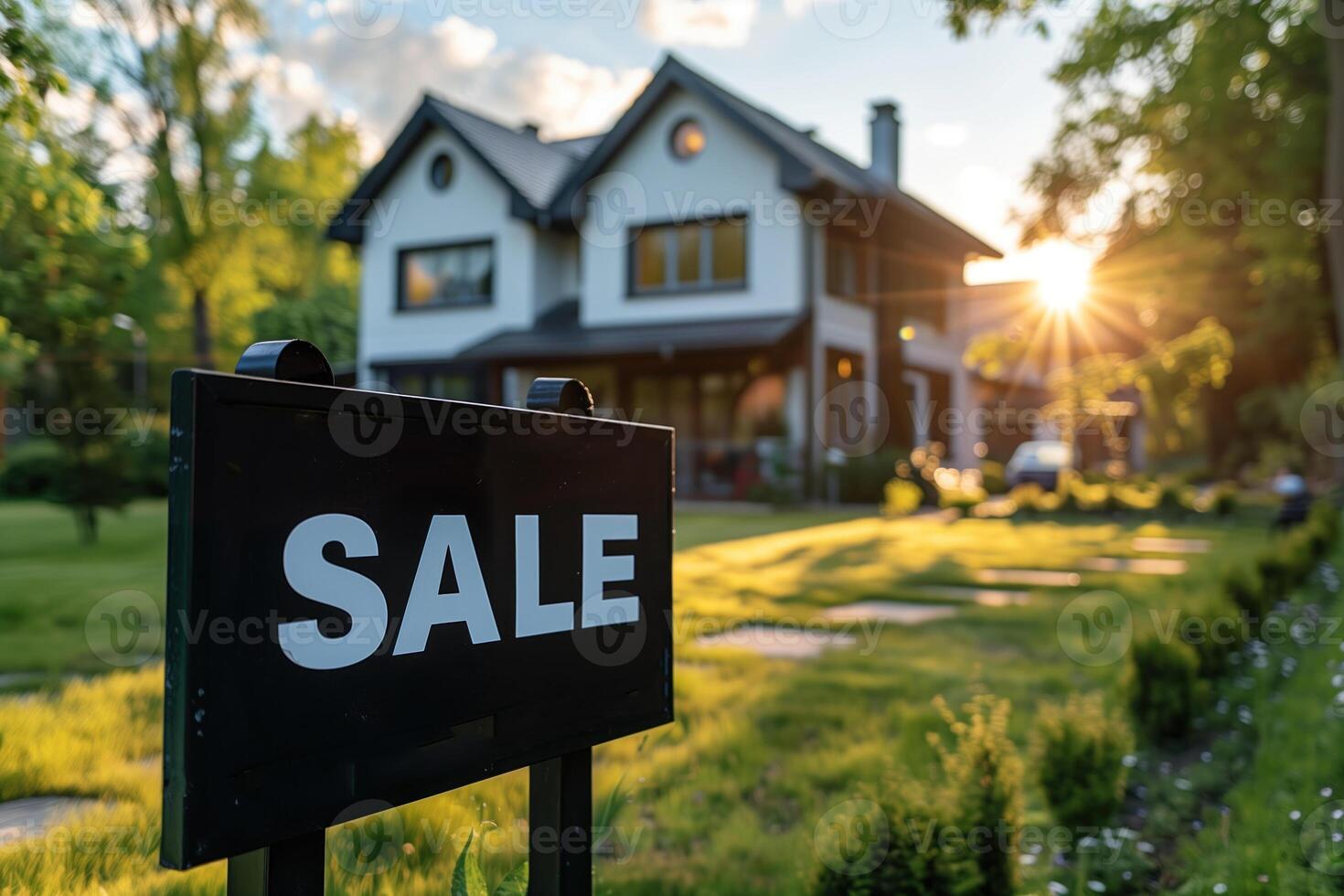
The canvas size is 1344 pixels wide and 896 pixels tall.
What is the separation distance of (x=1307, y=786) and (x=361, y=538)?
3.76 metres

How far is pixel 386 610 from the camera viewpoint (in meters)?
1.59

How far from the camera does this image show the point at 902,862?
8.96ft

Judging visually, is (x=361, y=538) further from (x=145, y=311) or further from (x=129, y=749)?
(x=145, y=311)

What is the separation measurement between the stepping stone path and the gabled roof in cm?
1758

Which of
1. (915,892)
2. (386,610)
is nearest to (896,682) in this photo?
(915,892)

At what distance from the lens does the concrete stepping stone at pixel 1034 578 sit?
31.2 feet

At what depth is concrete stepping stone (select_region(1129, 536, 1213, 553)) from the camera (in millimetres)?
12867

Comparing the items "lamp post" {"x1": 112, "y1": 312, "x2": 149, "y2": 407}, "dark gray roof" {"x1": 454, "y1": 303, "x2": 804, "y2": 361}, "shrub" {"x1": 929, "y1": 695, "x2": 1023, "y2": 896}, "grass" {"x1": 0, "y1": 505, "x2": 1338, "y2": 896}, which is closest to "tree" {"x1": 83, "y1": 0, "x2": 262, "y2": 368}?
"lamp post" {"x1": 112, "y1": 312, "x2": 149, "y2": 407}

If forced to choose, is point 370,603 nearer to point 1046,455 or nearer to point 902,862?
point 902,862
